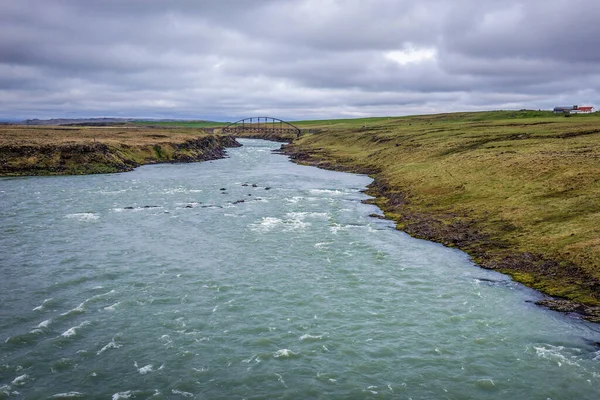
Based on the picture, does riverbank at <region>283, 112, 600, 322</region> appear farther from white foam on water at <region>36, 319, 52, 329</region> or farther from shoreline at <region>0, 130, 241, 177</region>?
shoreline at <region>0, 130, 241, 177</region>

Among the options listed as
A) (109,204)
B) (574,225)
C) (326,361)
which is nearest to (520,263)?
(574,225)

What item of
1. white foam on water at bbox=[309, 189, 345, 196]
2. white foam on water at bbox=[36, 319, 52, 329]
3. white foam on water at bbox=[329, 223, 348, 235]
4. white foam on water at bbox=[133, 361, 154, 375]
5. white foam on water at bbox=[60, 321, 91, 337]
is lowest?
white foam on water at bbox=[133, 361, 154, 375]

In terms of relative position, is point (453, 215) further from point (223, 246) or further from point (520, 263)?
point (223, 246)

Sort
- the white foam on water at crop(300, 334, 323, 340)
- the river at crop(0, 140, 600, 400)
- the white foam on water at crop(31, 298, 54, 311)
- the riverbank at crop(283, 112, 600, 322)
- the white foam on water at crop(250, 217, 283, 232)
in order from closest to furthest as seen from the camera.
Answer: the river at crop(0, 140, 600, 400), the white foam on water at crop(300, 334, 323, 340), the white foam on water at crop(31, 298, 54, 311), the riverbank at crop(283, 112, 600, 322), the white foam on water at crop(250, 217, 283, 232)

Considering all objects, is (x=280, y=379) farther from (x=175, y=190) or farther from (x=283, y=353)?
(x=175, y=190)

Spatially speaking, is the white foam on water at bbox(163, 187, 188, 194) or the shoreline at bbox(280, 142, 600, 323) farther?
the white foam on water at bbox(163, 187, 188, 194)

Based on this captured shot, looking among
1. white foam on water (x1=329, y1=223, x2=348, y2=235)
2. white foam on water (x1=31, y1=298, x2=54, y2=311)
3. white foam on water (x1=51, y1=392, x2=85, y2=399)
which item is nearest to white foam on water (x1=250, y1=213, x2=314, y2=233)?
white foam on water (x1=329, y1=223, x2=348, y2=235)

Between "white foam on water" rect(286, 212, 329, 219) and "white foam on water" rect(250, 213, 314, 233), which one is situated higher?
"white foam on water" rect(286, 212, 329, 219)
